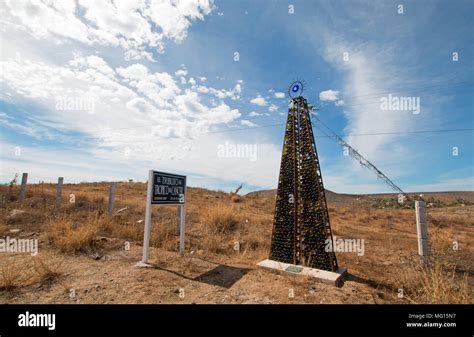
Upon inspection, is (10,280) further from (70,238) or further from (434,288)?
(434,288)

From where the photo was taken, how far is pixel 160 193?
18.6ft

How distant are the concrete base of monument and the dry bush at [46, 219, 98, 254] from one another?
462cm

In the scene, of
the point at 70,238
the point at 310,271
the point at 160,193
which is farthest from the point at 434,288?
the point at 70,238

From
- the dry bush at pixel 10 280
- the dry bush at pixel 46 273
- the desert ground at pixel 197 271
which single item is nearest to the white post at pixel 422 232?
the desert ground at pixel 197 271

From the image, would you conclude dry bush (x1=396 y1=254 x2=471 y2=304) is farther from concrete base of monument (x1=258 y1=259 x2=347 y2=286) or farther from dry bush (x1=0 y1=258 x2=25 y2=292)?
dry bush (x1=0 y1=258 x2=25 y2=292)

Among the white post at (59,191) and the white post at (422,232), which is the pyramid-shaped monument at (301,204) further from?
the white post at (59,191)

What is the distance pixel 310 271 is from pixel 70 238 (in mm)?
5993

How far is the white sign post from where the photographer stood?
5.34m

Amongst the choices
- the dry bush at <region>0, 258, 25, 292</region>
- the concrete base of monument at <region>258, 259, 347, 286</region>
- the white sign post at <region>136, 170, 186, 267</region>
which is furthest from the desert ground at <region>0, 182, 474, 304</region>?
the white sign post at <region>136, 170, 186, 267</region>
